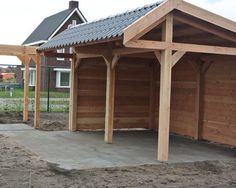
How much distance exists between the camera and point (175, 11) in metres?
9.19

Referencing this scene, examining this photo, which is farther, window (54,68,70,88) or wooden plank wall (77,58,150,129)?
window (54,68,70,88)

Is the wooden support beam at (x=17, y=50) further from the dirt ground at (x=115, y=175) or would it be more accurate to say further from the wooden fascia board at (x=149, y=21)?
the wooden fascia board at (x=149, y=21)

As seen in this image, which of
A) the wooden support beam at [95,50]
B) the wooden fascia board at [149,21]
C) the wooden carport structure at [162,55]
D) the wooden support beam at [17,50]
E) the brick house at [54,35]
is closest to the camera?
the wooden fascia board at [149,21]

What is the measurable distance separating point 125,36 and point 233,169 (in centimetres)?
344

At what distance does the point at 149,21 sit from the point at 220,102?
4358mm

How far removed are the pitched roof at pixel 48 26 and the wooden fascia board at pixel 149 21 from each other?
104 ft

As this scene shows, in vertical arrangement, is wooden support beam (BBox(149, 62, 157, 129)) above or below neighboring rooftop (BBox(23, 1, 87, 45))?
below

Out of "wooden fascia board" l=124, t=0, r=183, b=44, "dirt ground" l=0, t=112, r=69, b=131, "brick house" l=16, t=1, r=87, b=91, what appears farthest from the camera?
"brick house" l=16, t=1, r=87, b=91

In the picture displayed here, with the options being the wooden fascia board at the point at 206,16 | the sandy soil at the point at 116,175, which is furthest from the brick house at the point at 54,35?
the sandy soil at the point at 116,175

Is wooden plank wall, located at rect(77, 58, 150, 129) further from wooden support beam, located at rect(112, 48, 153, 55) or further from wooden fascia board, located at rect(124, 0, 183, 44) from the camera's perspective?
wooden fascia board, located at rect(124, 0, 183, 44)

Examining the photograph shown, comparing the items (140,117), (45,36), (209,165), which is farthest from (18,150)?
(45,36)

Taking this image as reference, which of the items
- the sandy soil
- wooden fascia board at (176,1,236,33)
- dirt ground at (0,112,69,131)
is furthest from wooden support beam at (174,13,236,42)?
dirt ground at (0,112,69,131)

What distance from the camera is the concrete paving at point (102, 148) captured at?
359 inches

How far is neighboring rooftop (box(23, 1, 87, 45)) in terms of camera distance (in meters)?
39.9
